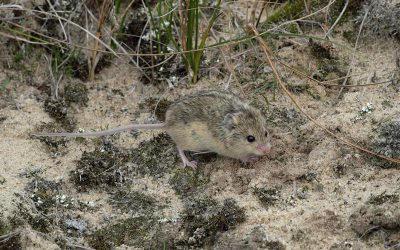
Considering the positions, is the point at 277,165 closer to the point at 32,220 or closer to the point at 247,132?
the point at 247,132

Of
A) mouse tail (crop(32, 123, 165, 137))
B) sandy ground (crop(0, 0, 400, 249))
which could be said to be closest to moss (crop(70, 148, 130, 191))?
sandy ground (crop(0, 0, 400, 249))

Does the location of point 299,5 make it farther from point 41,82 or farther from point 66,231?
point 66,231

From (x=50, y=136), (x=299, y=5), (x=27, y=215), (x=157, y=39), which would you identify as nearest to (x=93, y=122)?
(x=50, y=136)

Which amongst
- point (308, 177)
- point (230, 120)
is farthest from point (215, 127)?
point (308, 177)

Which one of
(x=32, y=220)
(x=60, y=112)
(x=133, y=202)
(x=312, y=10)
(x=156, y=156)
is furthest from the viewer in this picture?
(x=312, y=10)

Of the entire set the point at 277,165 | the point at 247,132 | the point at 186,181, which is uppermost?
the point at 247,132

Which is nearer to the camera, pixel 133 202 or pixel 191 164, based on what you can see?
pixel 133 202

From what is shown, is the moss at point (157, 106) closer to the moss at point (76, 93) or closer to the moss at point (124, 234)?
the moss at point (76, 93)
